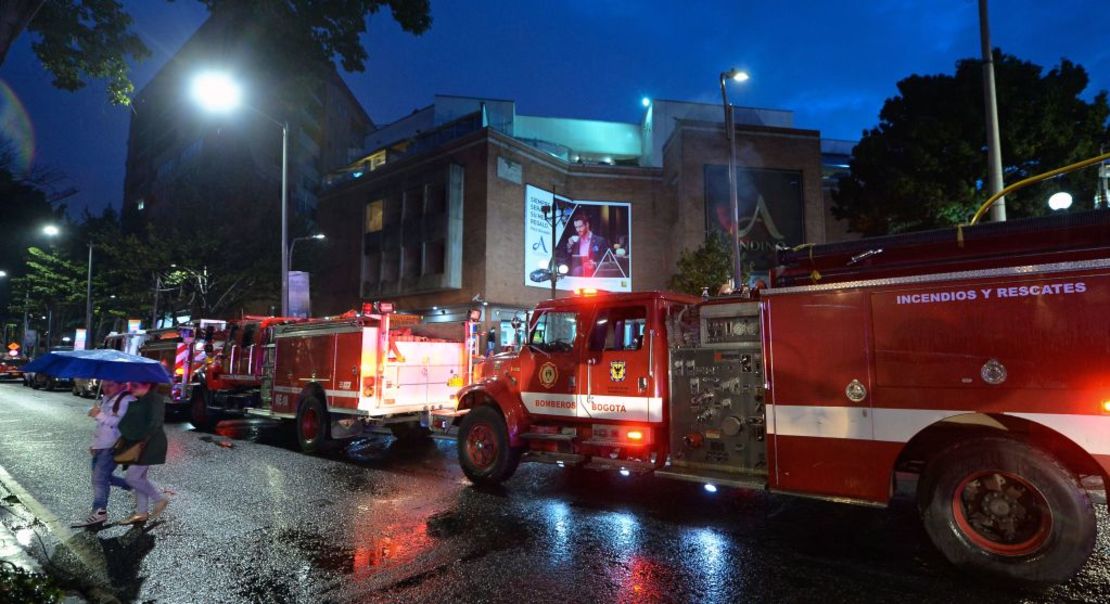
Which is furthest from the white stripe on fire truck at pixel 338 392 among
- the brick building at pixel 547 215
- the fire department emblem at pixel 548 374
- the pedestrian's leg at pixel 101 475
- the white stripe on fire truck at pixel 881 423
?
the brick building at pixel 547 215

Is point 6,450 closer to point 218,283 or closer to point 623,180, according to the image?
point 218,283

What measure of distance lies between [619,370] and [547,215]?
2386 centimetres

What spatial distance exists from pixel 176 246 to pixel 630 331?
26296 millimetres

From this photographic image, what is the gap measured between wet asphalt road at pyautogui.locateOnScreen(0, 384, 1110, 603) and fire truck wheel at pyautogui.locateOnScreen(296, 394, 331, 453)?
1.89 m

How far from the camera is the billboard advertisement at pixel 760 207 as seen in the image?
3142 centimetres

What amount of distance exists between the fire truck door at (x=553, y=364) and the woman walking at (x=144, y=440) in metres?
4.11

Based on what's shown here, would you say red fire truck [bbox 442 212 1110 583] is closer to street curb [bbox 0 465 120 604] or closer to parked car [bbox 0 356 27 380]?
street curb [bbox 0 465 120 604]

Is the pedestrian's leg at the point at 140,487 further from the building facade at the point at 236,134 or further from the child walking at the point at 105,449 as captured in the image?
the building facade at the point at 236,134

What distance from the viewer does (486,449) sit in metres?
7.96

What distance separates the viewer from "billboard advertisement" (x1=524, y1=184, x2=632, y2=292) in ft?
106

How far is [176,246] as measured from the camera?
86.6 ft

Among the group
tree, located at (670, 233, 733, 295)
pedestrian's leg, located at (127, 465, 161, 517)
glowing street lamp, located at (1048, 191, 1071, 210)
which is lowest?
pedestrian's leg, located at (127, 465, 161, 517)

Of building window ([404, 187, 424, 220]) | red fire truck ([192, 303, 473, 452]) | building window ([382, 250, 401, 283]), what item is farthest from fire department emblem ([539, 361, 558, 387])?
building window ([382, 250, 401, 283])

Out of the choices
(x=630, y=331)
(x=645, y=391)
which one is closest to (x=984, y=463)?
(x=645, y=391)
